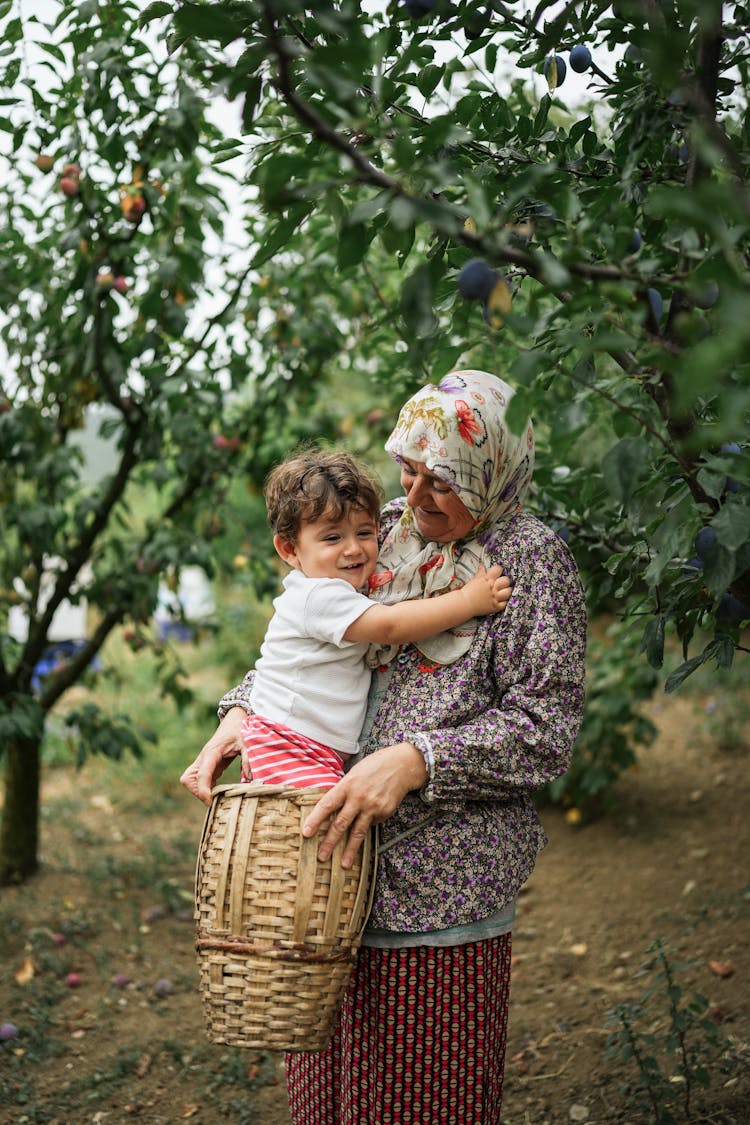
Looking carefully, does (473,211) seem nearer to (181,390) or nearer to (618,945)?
(181,390)

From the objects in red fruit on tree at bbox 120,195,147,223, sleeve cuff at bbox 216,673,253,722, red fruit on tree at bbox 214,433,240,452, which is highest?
red fruit on tree at bbox 120,195,147,223

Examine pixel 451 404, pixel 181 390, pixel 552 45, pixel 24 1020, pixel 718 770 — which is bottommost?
pixel 24 1020

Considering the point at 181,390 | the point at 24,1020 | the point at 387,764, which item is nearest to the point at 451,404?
the point at 387,764

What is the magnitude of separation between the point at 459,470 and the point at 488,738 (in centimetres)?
42

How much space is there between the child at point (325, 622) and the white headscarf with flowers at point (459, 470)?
0.15 ft

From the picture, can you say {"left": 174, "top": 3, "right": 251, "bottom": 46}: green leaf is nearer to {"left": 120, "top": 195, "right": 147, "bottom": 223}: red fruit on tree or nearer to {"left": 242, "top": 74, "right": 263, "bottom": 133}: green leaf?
{"left": 242, "top": 74, "right": 263, "bottom": 133}: green leaf

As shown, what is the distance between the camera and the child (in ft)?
5.68

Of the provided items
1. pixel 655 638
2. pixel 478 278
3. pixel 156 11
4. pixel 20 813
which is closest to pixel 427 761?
pixel 655 638

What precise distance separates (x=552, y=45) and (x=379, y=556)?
35.2 inches

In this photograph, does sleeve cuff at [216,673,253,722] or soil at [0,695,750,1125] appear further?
soil at [0,695,750,1125]

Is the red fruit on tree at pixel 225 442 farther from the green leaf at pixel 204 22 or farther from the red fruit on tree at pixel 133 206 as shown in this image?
the green leaf at pixel 204 22

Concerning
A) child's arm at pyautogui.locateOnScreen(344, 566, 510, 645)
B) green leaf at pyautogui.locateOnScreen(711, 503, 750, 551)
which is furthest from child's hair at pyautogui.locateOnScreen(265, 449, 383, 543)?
green leaf at pyautogui.locateOnScreen(711, 503, 750, 551)

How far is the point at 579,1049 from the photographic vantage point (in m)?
2.78

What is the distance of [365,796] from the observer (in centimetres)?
163
